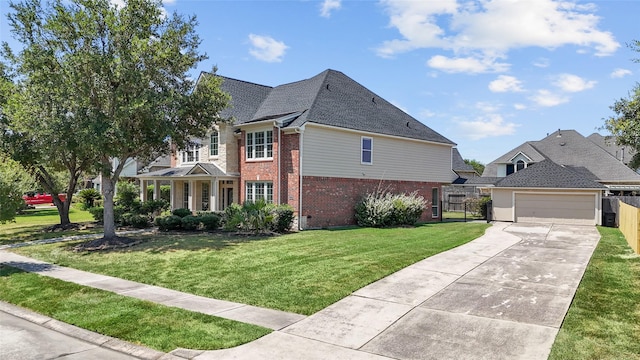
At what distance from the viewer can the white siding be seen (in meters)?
20.8

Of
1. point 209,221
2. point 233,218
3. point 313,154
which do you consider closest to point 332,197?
point 313,154

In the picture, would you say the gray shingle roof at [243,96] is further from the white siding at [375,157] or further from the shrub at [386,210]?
the shrub at [386,210]

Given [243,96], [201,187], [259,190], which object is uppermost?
[243,96]

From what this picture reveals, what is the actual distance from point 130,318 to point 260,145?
1532 cm

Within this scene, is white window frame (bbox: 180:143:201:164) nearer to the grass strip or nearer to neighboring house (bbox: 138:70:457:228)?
neighboring house (bbox: 138:70:457:228)

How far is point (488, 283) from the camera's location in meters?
9.44

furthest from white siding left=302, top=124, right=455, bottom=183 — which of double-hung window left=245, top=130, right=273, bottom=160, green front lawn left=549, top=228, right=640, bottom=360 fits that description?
green front lawn left=549, top=228, right=640, bottom=360

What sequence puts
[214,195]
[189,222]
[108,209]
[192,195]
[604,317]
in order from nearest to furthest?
[604,317], [108,209], [189,222], [214,195], [192,195]

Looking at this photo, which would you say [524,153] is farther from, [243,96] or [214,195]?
[214,195]

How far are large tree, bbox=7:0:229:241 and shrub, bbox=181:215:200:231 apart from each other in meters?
3.71

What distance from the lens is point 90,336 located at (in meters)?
6.91

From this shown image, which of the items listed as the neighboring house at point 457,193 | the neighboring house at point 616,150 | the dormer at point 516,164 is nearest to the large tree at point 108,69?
the neighboring house at point 457,193

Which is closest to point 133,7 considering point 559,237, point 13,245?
point 13,245

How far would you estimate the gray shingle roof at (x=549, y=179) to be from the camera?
23469mm
